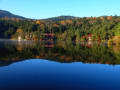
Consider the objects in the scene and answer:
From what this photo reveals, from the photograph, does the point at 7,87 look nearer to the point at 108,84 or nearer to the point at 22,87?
the point at 22,87

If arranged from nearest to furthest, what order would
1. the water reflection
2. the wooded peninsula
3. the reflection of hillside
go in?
the water reflection, the reflection of hillside, the wooded peninsula

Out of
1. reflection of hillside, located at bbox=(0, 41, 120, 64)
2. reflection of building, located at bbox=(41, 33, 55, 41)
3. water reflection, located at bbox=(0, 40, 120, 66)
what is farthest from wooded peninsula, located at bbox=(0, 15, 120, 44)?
reflection of hillside, located at bbox=(0, 41, 120, 64)

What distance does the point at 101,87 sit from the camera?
42.8ft

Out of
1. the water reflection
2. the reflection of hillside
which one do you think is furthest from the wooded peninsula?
the reflection of hillside

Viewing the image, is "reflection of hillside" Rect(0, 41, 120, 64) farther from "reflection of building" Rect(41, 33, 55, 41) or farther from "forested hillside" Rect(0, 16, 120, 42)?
"reflection of building" Rect(41, 33, 55, 41)

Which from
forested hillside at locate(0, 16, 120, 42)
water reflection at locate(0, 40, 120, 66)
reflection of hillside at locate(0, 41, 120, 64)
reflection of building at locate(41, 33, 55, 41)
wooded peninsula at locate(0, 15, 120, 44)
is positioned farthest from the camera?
reflection of building at locate(41, 33, 55, 41)

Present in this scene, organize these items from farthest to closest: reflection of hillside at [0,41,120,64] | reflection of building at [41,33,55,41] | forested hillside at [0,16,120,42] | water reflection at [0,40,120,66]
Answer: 1. reflection of building at [41,33,55,41]
2. forested hillside at [0,16,120,42]
3. reflection of hillside at [0,41,120,64]
4. water reflection at [0,40,120,66]

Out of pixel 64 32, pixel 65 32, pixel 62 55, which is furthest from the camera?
pixel 64 32

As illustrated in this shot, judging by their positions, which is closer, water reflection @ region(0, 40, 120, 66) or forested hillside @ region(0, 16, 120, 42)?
water reflection @ region(0, 40, 120, 66)

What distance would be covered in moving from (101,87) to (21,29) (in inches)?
6202

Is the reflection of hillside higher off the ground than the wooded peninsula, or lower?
lower

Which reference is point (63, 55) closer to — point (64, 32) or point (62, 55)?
point (62, 55)

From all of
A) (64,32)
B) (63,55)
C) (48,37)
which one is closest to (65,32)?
(64,32)

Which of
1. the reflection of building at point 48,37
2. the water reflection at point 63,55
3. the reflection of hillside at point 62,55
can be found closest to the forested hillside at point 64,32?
the reflection of building at point 48,37
